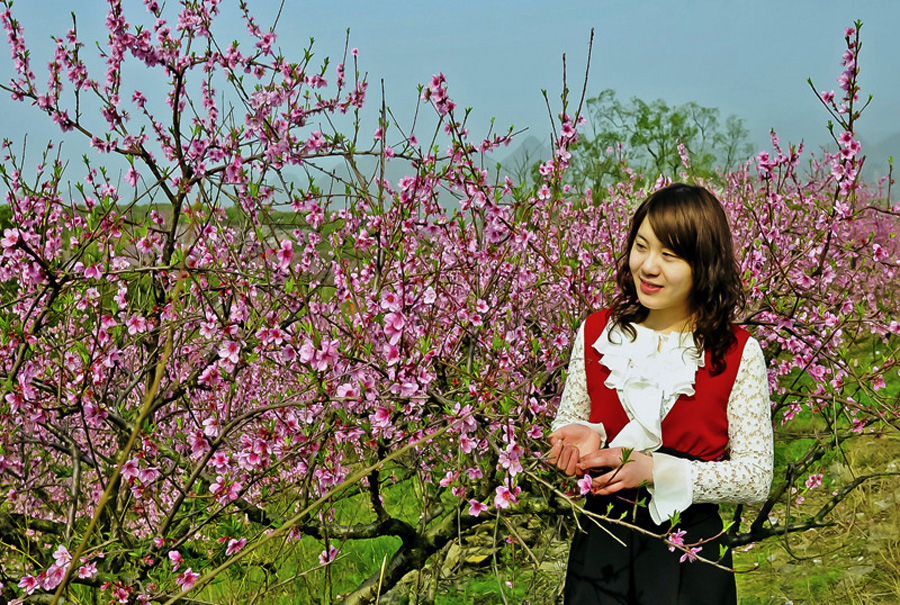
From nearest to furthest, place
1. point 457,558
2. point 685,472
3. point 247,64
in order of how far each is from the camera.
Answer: point 685,472, point 247,64, point 457,558

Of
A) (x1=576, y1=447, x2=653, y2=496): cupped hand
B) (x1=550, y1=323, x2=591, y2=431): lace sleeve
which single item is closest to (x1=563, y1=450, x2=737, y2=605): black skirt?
(x1=576, y1=447, x2=653, y2=496): cupped hand

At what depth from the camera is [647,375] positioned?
7.13ft

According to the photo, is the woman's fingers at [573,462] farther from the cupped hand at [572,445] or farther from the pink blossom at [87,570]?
the pink blossom at [87,570]

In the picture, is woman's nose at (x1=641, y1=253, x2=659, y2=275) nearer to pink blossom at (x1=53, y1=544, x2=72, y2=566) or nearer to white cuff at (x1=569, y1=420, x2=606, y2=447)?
white cuff at (x1=569, y1=420, x2=606, y2=447)

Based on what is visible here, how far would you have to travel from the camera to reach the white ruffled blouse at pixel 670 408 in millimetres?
2023

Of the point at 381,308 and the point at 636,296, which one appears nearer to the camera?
the point at 636,296

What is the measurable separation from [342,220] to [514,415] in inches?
49.5

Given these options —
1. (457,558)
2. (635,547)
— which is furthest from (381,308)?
(457,558)

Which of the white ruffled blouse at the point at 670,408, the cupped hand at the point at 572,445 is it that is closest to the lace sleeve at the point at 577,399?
the white ruffled blouse at the point at 670,408

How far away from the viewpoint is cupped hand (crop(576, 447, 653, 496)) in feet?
6.45

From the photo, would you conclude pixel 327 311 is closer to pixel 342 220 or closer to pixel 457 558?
pixel 342 220

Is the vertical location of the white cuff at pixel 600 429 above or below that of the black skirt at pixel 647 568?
above

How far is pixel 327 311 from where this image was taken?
3.34 meters

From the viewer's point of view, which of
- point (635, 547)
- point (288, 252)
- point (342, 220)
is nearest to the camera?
point (635, 547)
